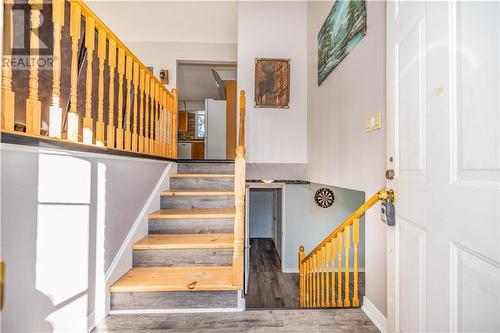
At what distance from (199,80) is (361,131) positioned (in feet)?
16.9

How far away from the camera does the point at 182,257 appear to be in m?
2.00

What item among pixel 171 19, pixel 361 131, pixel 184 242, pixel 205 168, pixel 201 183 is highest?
pixel 171 19

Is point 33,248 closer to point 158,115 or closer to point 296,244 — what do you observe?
point 158,115

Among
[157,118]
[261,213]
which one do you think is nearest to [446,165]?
[157,118]

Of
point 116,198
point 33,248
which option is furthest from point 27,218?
point 116,198

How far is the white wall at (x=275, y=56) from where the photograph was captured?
137 inches

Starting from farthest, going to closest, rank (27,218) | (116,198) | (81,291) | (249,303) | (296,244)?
(296,244) < (249,303) < (116,198) < (81,291) < (27,218)

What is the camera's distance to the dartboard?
5098 millimetres

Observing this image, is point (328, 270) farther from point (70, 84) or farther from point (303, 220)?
point (70, 84)

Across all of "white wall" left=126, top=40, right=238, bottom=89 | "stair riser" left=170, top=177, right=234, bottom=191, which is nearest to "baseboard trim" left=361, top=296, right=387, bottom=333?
"stair riser" left=170, top=177, right=234, bottom=191

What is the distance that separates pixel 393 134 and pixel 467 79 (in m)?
0.49

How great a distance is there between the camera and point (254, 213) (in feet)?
23.8

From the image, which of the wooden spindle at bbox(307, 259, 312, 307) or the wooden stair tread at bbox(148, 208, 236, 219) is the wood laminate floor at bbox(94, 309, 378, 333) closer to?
the wooden stair tread at bbox(148, 208, 236, 219)

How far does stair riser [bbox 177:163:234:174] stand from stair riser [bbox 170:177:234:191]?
1.00 ft
